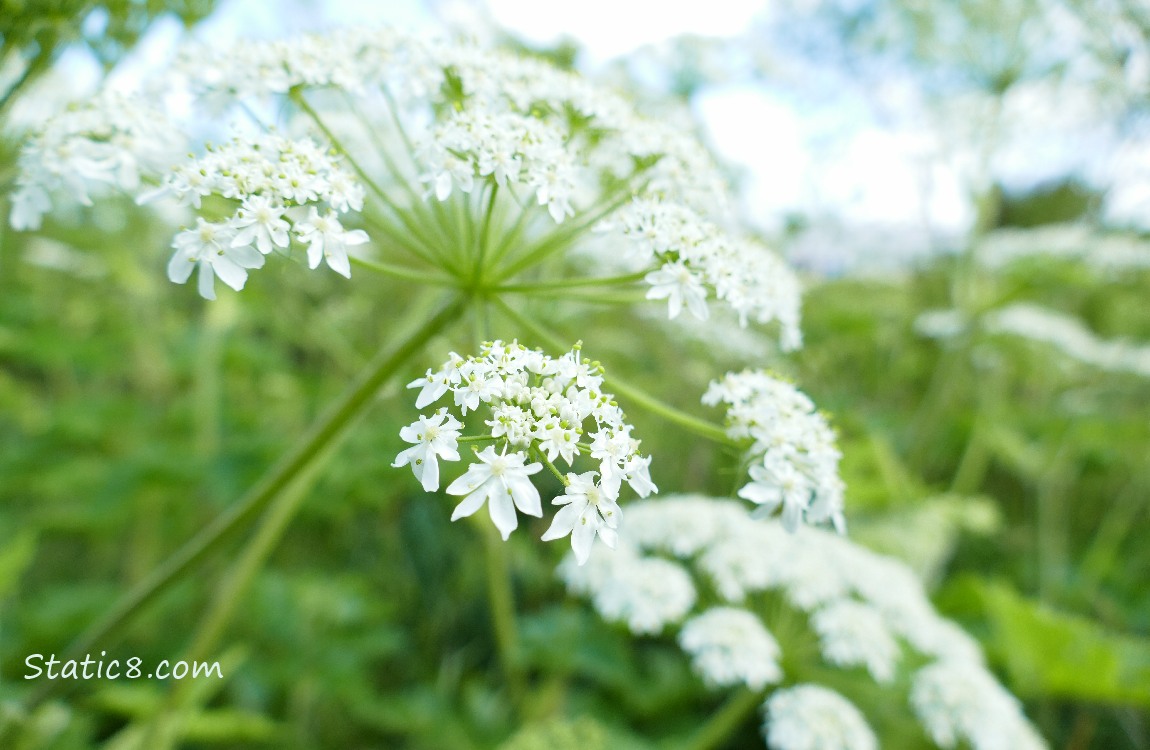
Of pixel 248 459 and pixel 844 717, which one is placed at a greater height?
pixel 248 459

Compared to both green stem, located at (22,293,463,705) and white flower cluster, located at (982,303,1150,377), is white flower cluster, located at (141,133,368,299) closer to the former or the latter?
green stem, located at (22,293,463,705)

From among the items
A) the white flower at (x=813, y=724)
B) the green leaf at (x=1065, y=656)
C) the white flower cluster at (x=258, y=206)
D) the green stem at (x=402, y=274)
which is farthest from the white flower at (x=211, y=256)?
the green leaf at (x=1065, y=656)

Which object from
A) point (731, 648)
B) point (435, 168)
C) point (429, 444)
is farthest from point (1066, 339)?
point (429, 444)

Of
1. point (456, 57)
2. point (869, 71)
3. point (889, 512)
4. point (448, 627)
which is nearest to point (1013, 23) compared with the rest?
point (869, 71)

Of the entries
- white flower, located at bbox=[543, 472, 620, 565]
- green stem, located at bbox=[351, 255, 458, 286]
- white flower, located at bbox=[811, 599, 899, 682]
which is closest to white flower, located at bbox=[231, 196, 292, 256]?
green stem, located at bbox=[351, 255, 458, 286]

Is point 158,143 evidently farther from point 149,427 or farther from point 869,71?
point 869,71

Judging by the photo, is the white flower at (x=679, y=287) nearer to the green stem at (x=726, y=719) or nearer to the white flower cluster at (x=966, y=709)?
the green stem at (x=726, y=719)
